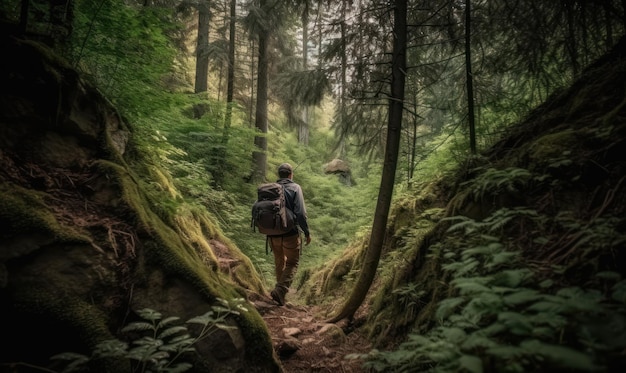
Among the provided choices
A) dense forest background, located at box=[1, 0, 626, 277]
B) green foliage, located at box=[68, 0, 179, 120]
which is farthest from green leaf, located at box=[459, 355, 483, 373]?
green foliage, located at box=[68, 0, 179, 120]

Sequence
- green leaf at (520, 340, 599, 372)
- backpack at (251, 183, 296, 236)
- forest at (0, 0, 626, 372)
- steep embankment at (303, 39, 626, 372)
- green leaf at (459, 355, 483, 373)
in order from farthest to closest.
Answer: backpack at (251, 183, 296, 236) → forest at (0, 0, 626, 372) → steep embankment at (303, 39, 626, 372) → green leaf at (459, 355, 483, 373) → green leaf at (520, 340, 599, 372)

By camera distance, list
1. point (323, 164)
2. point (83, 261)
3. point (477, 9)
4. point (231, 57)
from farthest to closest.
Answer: point (323, 164), point (231, 57), point (477, 9), point (83, 261)

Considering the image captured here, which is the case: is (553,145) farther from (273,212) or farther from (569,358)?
(273,212)

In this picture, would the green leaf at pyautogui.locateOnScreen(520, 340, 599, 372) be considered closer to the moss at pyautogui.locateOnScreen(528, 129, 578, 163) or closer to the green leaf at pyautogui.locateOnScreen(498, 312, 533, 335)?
the green leaf at pyautogui.locateOnScreen(498, 312, 533, 335)

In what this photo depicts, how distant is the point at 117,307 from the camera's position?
104 inches

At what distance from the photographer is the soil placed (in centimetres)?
382

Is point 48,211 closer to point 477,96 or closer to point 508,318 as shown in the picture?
point 508,318

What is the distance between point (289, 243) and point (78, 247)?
385 cm

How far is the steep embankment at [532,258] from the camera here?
1579 mm

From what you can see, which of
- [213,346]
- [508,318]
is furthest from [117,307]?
[508,318]

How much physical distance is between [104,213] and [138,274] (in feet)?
2.46

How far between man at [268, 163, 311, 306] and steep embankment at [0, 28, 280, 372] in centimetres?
240

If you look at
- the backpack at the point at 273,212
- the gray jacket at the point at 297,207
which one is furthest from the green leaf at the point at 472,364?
the gray jacket at the point at 297,207

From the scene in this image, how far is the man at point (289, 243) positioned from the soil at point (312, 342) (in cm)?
41
